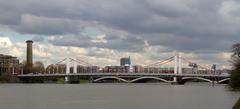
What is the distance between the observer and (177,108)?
47.0m

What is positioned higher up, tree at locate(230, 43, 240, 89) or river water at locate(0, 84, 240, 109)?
tree at locate(230, 43, 240, 89)

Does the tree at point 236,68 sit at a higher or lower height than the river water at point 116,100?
higher

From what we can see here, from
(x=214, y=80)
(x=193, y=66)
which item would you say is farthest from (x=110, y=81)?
(x=214, y=80)

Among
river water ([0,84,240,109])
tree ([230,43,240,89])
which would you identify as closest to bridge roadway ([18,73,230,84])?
tree ([230,43,240,89])

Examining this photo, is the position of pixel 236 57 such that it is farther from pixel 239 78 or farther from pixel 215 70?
pixel 215 70

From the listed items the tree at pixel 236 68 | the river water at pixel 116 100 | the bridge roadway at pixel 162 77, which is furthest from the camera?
the bridge roadway at pixel 162 77

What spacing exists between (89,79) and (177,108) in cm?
13591

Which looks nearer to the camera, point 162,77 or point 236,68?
point 236,68

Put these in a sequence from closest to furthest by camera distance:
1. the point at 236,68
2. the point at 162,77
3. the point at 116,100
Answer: the point at 116,100 < the point at 236,68 < the point at 162,77

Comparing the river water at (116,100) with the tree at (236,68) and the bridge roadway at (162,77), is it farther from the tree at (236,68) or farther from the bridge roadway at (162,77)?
the bridge roadway at (162,77)

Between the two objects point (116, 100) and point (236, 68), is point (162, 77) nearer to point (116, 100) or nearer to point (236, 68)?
point (236, 68)

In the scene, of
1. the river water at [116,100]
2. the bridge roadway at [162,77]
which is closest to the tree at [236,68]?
the river water at [116,100]

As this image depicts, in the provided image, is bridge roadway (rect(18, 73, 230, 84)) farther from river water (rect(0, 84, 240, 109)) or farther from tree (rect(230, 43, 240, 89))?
river water (rect(0, 84, 240, 109))

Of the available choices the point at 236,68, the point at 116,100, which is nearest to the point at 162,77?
the point at 236,68
